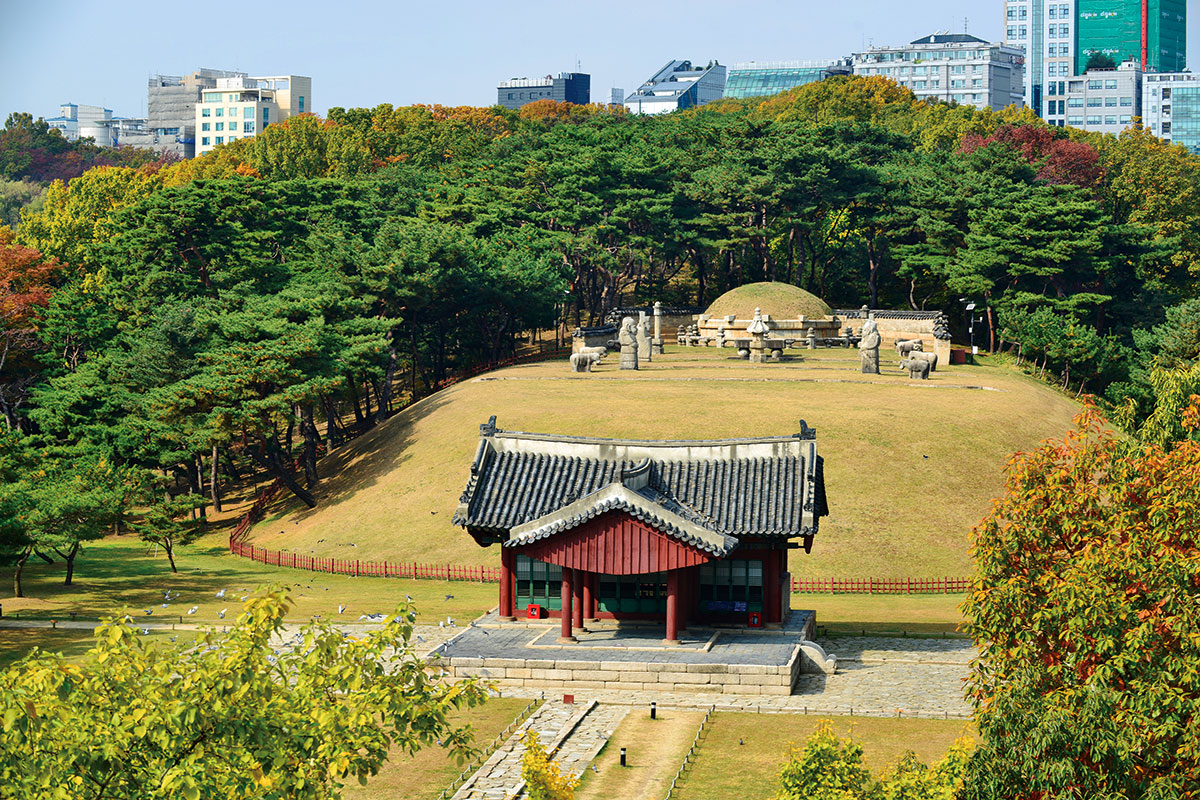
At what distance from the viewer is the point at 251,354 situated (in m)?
69.0

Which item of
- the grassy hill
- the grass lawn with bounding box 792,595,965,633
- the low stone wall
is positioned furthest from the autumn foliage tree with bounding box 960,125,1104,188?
the low stone wall

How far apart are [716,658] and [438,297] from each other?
5197 cm

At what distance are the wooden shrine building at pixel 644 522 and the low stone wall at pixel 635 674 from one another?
2253 mm

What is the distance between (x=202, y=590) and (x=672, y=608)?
23.5 metres

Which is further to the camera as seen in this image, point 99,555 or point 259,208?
point 259,208

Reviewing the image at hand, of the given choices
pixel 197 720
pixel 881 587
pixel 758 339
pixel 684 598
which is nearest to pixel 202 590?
pixel 684 598

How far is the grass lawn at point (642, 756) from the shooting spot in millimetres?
28453

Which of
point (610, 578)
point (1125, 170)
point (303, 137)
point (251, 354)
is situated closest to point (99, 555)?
point (251, 354)

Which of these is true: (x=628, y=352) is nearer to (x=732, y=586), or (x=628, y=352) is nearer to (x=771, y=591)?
(x=732, y=586)

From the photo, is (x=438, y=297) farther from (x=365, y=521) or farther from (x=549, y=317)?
(x=365, y=521)

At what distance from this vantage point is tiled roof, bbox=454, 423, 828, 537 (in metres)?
39.2

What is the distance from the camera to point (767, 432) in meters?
→ 62.1

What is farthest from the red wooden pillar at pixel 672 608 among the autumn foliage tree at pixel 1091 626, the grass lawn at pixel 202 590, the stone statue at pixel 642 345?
the stone statue at pixel 642 345

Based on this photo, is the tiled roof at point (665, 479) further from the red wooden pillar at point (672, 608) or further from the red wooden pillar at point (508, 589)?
the red wooden pillar at point (672, 608)
